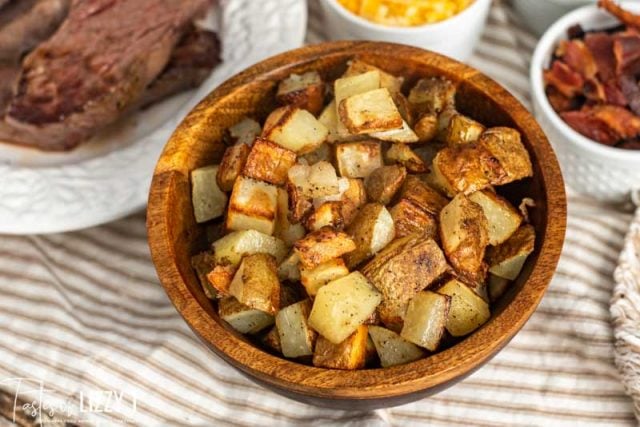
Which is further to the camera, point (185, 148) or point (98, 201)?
point (98, 201)

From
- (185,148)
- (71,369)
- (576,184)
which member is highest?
(185,148)

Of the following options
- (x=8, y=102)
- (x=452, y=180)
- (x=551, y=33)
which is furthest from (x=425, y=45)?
(x=8, y=102)

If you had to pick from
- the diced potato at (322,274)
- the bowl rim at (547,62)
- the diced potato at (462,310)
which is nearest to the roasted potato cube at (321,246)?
the diced potato at (322,274)

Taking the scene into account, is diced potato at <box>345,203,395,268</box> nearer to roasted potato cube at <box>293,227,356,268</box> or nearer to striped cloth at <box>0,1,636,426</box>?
roasted potato cube at <box>293,227,356,268</box>

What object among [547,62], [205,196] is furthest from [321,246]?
[547,62]

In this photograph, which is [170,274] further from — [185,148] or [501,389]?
[501,389]

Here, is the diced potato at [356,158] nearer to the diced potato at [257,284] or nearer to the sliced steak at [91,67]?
the diced potato at [257,284]

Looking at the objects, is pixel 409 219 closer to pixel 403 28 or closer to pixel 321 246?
pixel 321 246
